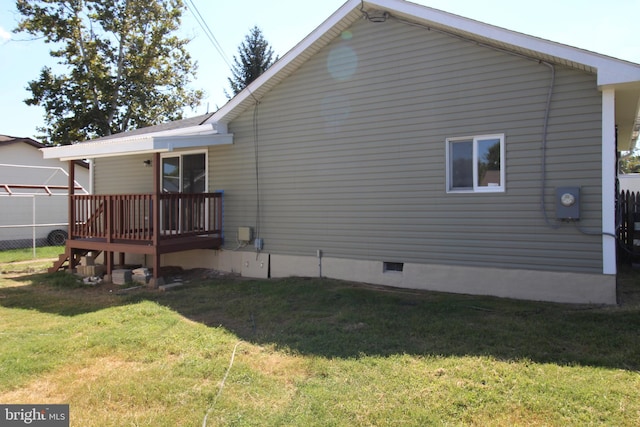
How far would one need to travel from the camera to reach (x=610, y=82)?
17.5 ft

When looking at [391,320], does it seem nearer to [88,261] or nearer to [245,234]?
[245,234]

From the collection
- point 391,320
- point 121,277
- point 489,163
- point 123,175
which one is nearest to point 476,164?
point 489,163

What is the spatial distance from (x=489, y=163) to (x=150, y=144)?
19.9 ft

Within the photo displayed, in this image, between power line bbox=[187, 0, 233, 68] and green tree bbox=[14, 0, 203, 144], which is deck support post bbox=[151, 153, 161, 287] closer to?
power line bbox=[187, 0, 233, 68]

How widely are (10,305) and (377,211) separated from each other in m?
6.39

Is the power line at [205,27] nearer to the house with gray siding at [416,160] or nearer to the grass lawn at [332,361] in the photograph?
the house with gray siding at [416,160]

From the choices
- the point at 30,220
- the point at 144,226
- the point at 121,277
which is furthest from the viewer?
the point at 30,220

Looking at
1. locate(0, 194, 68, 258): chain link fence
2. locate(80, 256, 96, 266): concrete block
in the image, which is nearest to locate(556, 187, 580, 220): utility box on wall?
locate(80, 256, 96, 266): concrete block

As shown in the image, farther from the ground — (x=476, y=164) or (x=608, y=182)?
(x=476, y=164)

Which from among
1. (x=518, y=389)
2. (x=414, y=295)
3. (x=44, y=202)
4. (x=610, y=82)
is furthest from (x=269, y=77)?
(x=44, y=202)

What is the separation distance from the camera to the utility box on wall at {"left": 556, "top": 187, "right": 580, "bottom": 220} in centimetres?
569

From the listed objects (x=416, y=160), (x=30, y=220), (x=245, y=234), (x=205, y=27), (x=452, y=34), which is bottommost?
(x=245, y=234)

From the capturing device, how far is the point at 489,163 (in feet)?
21.2

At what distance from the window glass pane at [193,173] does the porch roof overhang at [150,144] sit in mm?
790
